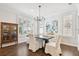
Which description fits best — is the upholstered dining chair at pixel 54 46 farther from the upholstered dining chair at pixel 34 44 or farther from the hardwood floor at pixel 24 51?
the upholstered dining chair at pixel 34 44

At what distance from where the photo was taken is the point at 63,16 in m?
2.24

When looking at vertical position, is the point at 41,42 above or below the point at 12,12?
below

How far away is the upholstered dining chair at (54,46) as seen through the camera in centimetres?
229

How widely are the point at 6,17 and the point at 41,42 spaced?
1067 mm

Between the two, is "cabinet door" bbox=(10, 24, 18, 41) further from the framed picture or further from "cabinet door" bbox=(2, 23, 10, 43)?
the framed picture

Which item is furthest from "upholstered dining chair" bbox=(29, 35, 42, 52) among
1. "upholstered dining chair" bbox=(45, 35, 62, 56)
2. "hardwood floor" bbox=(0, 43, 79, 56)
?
"upholstered dining chair" bbox=(45, 35, 62, 56)

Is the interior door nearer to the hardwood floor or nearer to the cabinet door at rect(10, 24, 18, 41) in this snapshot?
the cabinet door at rect(10, 24, 18, 41)

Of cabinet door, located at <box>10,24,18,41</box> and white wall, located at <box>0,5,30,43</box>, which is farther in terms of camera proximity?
cabinet door, located at <box>10,24,18,41</box>

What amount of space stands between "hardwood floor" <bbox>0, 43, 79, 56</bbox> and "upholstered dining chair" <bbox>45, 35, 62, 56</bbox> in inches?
4.5

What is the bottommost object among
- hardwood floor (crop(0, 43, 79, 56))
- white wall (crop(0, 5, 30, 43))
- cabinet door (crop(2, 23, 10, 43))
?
hardwood floor (crop(0, 43, 79, 56))

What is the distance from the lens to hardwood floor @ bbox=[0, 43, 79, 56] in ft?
7.26

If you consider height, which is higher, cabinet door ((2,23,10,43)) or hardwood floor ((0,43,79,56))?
cabinet door ((2,23,10,43))

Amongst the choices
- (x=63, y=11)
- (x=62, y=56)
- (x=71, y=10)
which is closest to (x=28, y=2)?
(x=63, y=11)

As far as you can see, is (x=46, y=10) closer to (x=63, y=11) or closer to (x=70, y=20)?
(x=63, y=11)
